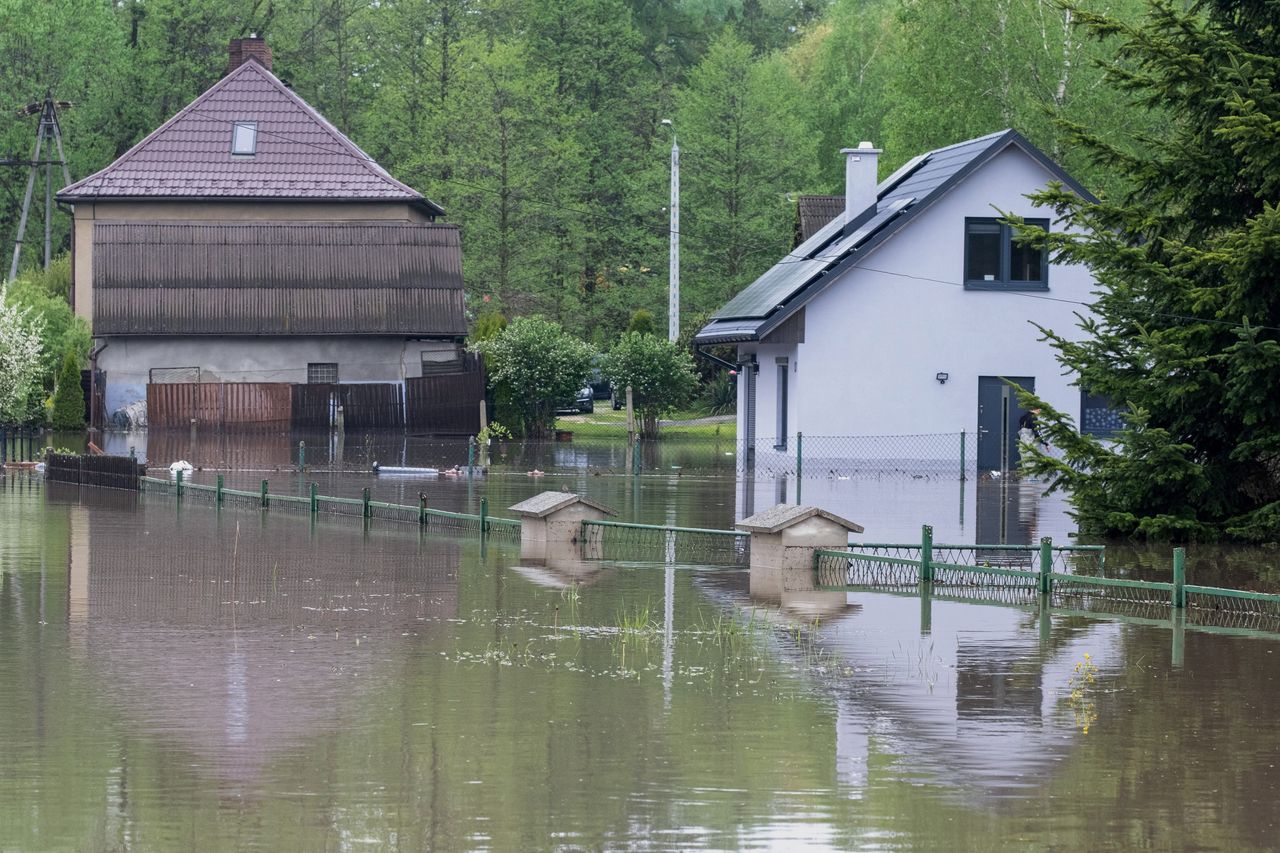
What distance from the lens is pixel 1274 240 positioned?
65.0 feet

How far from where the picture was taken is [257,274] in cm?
5500

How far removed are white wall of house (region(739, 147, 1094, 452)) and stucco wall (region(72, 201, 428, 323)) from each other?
78.3 ft

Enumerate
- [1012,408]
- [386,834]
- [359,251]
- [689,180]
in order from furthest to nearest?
[689,180] → [359,251] → [1012,408] → [386,834]

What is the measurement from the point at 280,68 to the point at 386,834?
77470mm

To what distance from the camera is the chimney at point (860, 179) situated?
42.6 m

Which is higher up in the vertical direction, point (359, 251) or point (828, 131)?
point (828, 131)

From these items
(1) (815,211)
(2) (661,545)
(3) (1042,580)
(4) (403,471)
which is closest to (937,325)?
(4) (403,471)

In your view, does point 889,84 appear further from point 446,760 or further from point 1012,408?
point 446,760

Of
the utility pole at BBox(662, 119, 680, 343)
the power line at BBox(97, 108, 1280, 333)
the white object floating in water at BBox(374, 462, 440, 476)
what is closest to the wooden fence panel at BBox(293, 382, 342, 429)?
the power line at BBox(97, 108, 1280, 333)

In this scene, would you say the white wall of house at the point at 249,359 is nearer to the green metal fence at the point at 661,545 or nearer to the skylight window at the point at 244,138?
the skylight window at the point at 244,138

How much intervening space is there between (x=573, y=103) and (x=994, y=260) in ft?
145

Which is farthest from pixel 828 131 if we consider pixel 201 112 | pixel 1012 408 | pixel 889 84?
pixel 1012 408

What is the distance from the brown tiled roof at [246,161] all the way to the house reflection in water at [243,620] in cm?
3400

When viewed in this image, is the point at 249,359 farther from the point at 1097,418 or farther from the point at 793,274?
the point at 1097,418
